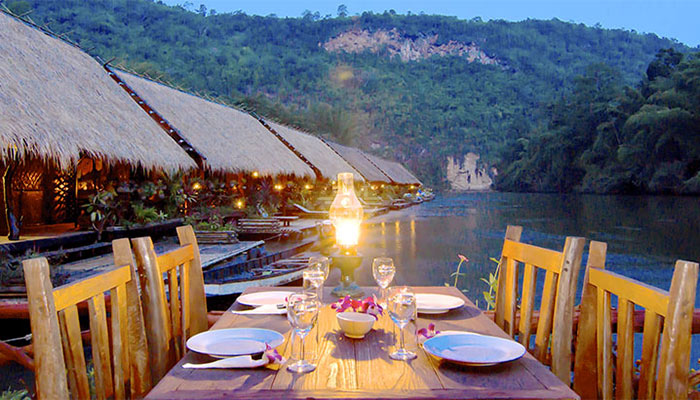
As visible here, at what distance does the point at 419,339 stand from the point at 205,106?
14014 mm

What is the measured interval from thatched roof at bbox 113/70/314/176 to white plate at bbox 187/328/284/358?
9.71 metres

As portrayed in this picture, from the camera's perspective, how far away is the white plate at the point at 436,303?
2.16 m

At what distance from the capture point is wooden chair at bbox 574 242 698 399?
55.3 inches

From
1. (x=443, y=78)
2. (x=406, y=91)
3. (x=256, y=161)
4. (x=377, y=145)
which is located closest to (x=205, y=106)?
(x=256, y=161)

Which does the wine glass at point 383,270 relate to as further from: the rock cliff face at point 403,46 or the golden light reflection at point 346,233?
the rock cliff face at point 403,46

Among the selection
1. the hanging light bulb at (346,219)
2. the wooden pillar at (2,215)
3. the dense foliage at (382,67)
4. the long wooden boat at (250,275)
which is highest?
the dense foliage at (382,67)

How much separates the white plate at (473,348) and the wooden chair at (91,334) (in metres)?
1.03

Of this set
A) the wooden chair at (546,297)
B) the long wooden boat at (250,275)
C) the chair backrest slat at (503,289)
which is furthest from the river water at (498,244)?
the wooden chair at (546,297)

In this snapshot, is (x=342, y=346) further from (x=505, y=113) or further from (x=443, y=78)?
(x=443, y=78)

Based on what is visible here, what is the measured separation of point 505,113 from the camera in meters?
82.8

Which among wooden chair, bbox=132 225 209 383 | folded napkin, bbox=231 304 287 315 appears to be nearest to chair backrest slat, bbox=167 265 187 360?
wooden chair, bbox=132 225 209 383

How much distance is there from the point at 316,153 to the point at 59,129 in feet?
45.6

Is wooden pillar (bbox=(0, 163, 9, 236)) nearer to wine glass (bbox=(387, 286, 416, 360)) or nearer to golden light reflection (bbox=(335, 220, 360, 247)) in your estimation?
golden light reflection (bbox=(335, 220, 360, 247))

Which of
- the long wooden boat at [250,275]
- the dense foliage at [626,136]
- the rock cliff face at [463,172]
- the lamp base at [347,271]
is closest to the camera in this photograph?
the lamp base at [347,271]
